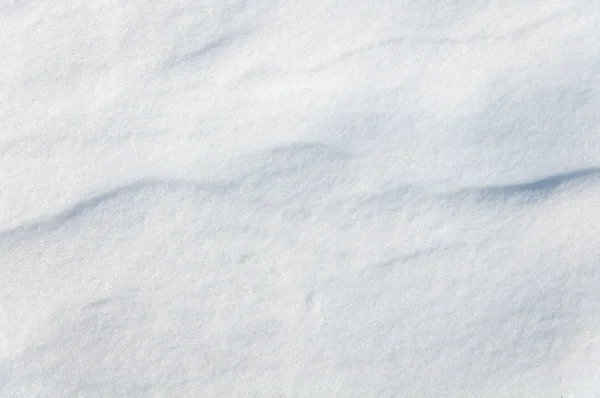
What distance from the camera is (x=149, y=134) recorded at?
1.28 metres

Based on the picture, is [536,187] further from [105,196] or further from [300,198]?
[105,196]

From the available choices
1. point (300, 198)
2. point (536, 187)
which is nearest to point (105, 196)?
point (300, 198)

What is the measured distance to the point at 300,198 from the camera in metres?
1.25

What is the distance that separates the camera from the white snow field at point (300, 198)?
1.20 m

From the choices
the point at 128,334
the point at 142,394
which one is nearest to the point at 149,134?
the point at 128,334

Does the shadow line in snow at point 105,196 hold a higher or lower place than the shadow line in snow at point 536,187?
higher

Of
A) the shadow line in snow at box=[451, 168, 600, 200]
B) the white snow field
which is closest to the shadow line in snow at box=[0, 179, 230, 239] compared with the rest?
the white snow field

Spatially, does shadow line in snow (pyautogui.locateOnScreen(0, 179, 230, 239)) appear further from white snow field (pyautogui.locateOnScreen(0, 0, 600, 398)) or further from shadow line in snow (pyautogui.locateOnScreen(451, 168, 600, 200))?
shadow line in snow (pyautogui.locateOnScreen(451, 168, 600, 200))

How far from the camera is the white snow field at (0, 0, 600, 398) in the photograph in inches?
47.1

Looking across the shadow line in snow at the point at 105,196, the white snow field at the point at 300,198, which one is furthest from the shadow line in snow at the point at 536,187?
the shadow line in snow at the point at 105,196

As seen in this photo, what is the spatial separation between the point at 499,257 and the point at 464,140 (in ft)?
0.79

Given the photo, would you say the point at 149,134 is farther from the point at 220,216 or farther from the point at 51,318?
the point at 51,318

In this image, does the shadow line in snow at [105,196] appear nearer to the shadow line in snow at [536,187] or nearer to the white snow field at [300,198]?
the white snow field at [300,198]

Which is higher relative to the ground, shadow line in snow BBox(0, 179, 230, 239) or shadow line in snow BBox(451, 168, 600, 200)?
shadow line in snow BBox(0, 179, 230, 239)
